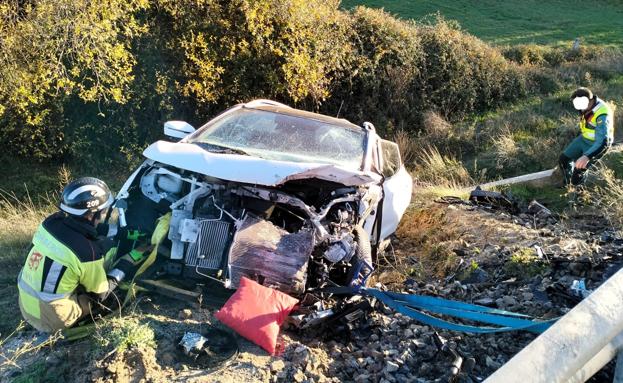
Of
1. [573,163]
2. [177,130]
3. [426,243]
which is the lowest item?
[426,243]

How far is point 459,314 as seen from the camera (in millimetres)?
3477

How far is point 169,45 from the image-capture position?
31.4 ft

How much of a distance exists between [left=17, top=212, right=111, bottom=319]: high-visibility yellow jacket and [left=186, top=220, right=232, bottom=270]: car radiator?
67 centimetres

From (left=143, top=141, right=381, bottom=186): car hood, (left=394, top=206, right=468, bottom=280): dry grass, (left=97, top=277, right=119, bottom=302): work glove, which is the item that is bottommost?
(left=394, top=206, right=468, bottom=280): dry grass

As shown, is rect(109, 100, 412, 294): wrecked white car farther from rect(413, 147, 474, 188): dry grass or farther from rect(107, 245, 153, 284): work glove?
rect(413, 147, 474, 188): dry grass

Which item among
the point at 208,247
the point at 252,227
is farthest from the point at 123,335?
the point at 252,227

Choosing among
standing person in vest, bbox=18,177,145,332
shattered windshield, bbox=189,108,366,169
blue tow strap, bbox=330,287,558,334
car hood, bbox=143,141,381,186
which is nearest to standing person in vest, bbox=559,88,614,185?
shattered windshield, bbox=189,108,366,169

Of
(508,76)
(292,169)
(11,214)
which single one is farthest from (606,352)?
(508,76)

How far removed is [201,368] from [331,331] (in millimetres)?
986

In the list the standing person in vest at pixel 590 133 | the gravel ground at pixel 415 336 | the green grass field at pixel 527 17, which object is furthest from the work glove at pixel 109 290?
the green grass field at pixel 527 17

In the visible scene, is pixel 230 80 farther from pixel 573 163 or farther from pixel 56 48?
pixel 573 163

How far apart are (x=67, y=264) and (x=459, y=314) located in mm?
2570

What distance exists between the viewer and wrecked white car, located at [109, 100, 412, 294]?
4.04 metres

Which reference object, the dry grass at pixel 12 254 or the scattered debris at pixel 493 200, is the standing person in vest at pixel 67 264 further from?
the scattered debris at pixel 493 200
